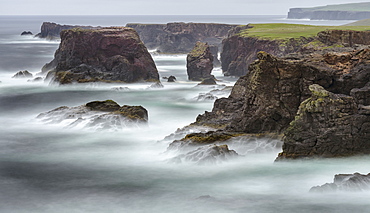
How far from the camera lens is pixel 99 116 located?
36.5m

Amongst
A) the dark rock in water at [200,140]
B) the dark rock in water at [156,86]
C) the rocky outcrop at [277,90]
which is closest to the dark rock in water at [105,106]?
the dark rock in water at [200,140]

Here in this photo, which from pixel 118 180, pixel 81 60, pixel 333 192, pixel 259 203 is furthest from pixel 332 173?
pixel 81 60

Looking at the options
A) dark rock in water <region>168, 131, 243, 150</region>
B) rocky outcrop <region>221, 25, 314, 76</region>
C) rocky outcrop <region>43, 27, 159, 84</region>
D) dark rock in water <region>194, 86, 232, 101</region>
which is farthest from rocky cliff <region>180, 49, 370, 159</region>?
rocky outcrop <region>221, 25, 314, 76</region>

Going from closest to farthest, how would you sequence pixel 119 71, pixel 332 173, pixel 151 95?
pixel 332 173 → pixel 151 95 → pixel 119 71

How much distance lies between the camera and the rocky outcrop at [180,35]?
12725cm

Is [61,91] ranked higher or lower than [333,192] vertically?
lower

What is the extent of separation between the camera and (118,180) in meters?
24.2

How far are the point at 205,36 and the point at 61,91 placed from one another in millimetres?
81469

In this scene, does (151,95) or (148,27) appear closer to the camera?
(151,95)

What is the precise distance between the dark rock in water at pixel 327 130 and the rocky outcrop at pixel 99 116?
13.6 metres

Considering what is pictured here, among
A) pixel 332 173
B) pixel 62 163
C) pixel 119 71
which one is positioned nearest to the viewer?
pixel 332 173

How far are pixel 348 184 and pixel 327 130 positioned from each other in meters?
4.23

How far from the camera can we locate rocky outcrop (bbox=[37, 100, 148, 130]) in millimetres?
35603

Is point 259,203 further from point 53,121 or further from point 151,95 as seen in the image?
point 151,95
